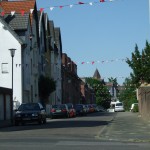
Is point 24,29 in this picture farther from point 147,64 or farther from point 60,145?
point 60,145

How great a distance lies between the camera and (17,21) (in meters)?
53.6

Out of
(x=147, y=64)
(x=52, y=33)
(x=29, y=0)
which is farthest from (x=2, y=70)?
(x=52, y=33)

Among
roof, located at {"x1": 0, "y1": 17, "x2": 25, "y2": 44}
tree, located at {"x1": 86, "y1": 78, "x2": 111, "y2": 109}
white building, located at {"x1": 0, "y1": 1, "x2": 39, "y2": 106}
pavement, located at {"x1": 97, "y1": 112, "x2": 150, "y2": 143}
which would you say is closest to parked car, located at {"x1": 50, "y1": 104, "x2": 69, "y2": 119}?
white building, located at {"x1": 0, "y1": 1, "x2": 39, "y2": 106}

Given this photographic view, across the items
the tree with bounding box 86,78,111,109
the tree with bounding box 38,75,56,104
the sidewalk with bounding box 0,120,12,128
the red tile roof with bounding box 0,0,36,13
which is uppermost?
the red tile roof with bounding box 0,0,36,13

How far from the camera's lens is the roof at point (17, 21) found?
172 ft

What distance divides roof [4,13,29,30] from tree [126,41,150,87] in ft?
39.8

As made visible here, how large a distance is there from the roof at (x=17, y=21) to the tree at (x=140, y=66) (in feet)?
39.8

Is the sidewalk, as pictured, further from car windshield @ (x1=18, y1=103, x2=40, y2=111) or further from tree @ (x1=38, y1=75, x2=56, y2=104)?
tree @ (x1=38, y1=75, x2=56, y2=104)

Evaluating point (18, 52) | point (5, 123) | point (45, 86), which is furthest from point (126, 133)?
point (45, 86)

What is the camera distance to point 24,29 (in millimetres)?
52469

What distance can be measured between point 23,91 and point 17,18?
7.71m

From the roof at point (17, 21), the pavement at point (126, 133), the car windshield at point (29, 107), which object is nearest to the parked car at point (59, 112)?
the roof at point (17, 21)

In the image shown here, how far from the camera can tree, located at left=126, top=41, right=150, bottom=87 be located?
173 ft

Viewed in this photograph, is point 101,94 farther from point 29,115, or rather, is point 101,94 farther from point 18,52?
point 29,115
